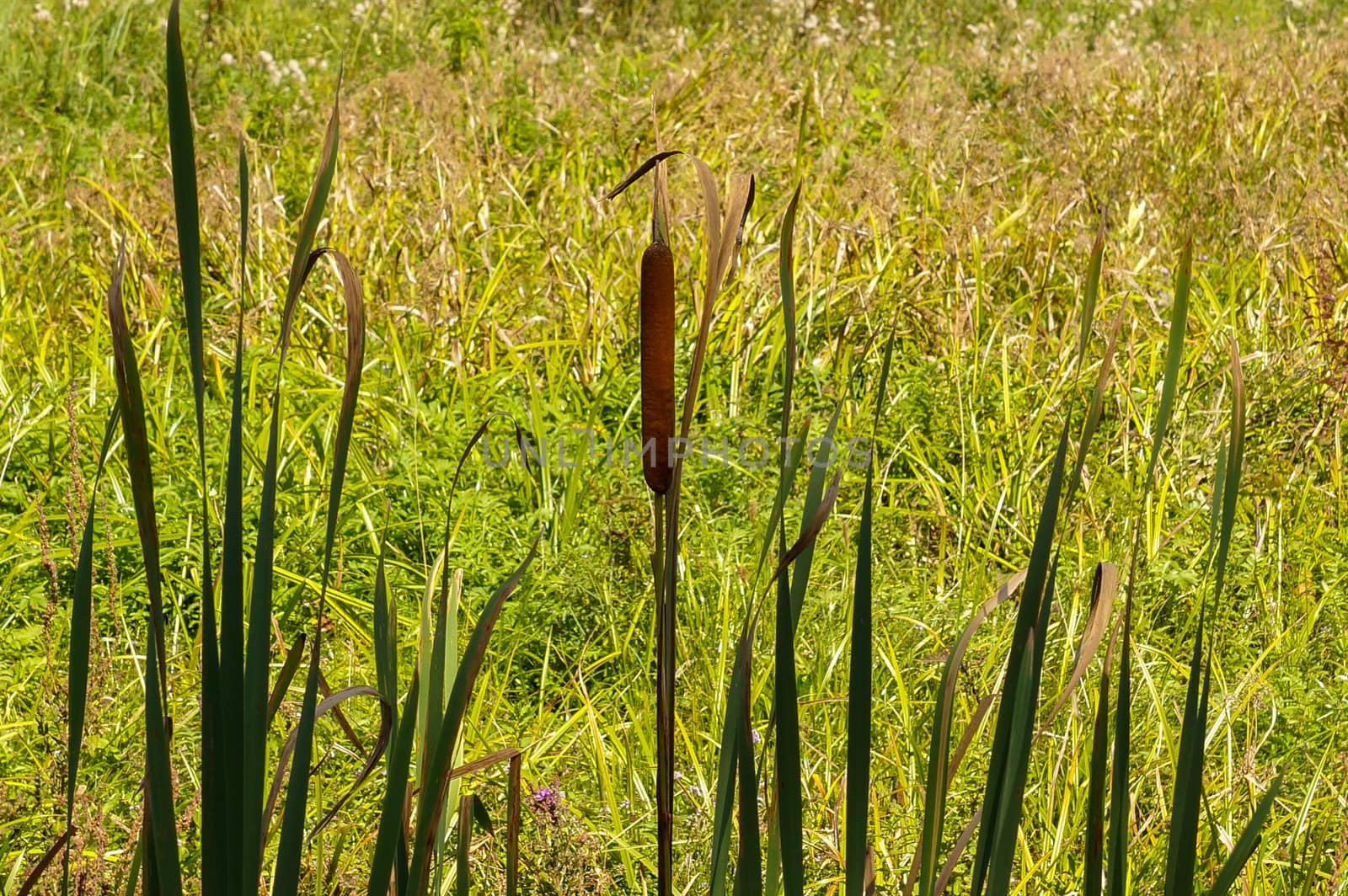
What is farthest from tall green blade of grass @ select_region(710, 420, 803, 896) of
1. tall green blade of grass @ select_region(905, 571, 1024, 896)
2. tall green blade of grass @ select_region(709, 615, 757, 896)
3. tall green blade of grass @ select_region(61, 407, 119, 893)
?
tall green blade of grass @ select_region(61, 407, 119, 893)

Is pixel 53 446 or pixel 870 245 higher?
pixel 870 245

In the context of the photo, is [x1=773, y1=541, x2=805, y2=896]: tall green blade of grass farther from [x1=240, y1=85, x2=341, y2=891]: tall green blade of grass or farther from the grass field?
the grass field

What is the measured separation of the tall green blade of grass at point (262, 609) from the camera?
2.25ft

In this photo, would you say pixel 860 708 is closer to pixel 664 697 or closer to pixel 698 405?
pixel 664 697

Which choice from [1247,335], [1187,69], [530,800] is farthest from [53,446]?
[1187,69]

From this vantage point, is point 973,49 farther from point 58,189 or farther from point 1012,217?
point 58,189

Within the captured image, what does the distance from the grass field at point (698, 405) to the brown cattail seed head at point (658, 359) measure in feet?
2.07

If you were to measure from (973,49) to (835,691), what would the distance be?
520cm

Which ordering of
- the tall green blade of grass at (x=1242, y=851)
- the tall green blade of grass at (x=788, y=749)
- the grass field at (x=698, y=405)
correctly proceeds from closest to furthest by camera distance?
1. the tall green blade of grass at (x=788, y=749)
2. the tall green blade of grass at (x=1242, y=851)
3. the grass field at (x=698, y=405)

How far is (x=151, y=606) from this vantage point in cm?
70

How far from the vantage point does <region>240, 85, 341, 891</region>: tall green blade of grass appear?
686 millimetres

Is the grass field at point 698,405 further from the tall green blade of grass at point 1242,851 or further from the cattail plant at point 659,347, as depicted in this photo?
the cattail plant at point 659,347

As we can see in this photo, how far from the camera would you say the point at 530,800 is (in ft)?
5.87

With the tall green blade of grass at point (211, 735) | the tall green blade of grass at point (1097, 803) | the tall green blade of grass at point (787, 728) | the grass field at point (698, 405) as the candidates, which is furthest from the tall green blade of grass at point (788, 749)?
the grass field at point (698, 405)
